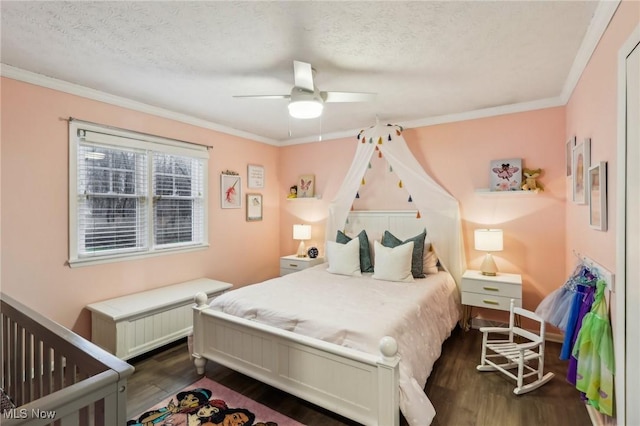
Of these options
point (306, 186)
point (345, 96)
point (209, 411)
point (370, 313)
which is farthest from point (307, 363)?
point (306, 186)

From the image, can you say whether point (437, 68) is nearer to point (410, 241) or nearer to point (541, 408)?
point (410, 241)

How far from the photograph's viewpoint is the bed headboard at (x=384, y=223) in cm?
393

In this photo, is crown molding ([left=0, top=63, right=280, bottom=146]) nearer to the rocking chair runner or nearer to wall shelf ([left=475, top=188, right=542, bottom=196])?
wall shelf ([left=475, top=188, right=542, bottom=196])

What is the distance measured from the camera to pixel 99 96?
2.98 meters

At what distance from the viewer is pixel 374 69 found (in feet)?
8.20

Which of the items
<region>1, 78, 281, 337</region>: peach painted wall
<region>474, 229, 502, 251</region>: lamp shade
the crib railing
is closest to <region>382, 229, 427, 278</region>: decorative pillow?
<region>474, 229, 502, 251</region>: lamp shade

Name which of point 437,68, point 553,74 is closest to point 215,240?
point 437,68

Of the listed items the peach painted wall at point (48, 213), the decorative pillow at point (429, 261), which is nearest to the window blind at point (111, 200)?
the peach painted wall at point (48, 213)

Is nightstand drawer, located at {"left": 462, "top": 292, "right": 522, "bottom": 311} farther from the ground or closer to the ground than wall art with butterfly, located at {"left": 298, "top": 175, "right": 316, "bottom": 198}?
closer to the ground

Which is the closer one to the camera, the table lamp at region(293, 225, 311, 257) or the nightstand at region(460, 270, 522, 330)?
the nightstand at region(460, 270, 522, 330)

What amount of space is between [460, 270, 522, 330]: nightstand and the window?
3.21m

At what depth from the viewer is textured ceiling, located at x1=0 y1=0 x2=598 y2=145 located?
1.77 meters

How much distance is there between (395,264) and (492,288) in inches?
39.5

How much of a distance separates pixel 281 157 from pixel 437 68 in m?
3.18
